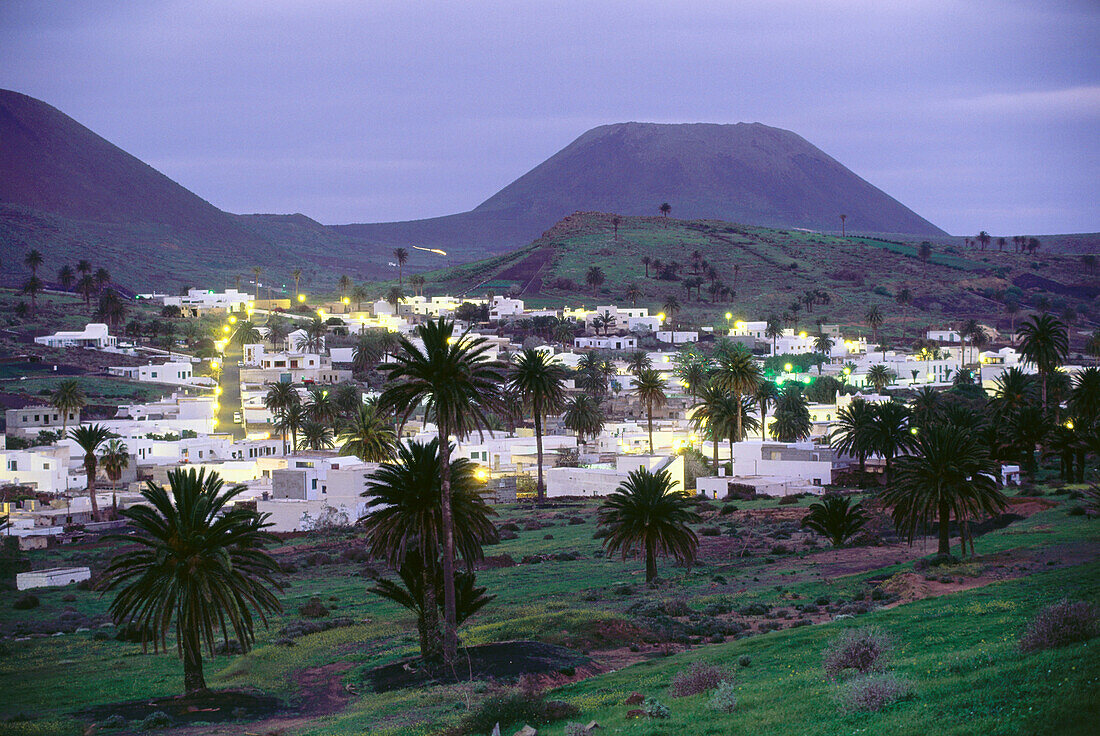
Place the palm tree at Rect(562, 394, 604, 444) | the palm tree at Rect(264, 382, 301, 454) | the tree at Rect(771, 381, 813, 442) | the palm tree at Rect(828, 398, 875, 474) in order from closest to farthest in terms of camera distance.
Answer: the palm tree at Rect(828, 398, 875, 474)
the tree at Rect(771, 381, 813, 442)
the palm tree at Rect(562, 394, 604, 444)
the palm tree at Rect(264, 382, 301, 454)

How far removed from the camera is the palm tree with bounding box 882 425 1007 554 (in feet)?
114

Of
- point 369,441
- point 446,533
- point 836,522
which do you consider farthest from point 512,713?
point 369,441

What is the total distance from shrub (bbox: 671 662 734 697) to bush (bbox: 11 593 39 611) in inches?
1236

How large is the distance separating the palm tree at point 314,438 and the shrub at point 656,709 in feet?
206

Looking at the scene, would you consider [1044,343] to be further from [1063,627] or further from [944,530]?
[1063,627]

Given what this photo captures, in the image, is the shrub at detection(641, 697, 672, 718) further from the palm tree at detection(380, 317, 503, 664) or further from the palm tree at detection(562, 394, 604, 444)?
the palm tree at detection(562, 394, 604, 444)

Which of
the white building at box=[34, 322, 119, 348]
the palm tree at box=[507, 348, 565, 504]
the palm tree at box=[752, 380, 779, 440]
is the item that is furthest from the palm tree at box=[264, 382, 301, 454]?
the white building at box=[34, 322, 119, 348]

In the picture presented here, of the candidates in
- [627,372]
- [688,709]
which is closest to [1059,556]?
[688,709]

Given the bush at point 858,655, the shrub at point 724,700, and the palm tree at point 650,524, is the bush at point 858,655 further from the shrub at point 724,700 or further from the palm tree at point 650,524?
the palm tree at point 650,524

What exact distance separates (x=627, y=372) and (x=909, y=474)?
8915 centimetres

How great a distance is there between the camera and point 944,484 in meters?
34.9

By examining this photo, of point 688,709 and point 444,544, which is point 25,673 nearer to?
point 444,544

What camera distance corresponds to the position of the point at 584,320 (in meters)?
164

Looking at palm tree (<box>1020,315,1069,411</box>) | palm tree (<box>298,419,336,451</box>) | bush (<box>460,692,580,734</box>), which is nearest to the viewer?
bush (<box>460,692,580,734</box>)
